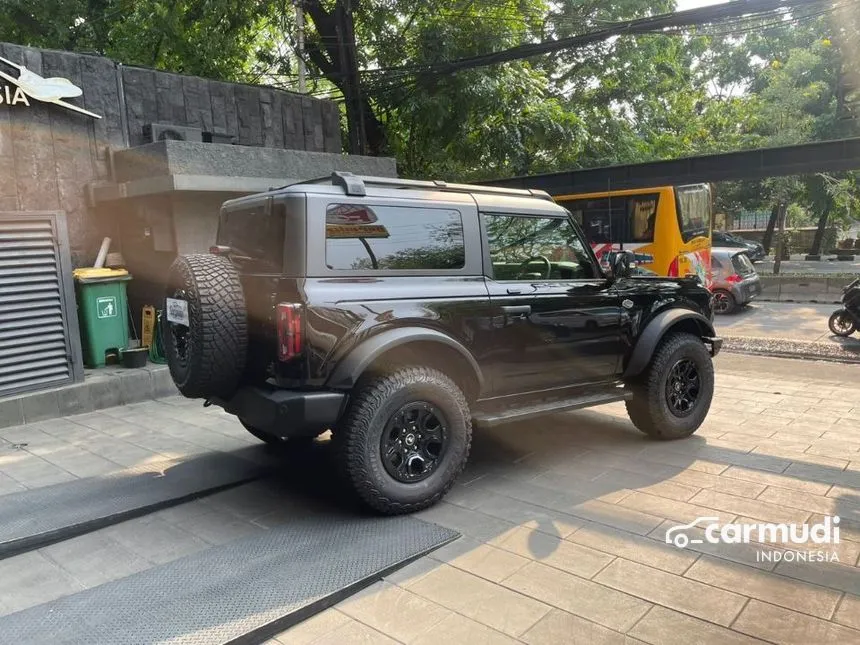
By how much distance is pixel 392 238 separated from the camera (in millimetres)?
4047

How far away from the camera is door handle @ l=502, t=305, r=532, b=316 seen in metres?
4.33

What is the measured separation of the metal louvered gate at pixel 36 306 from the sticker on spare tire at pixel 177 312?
9.44 ft

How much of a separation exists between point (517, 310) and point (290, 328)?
5.31ft

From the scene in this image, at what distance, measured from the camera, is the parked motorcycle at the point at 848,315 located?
10.4 meters

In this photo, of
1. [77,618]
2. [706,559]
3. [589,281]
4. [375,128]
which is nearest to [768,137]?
[375,128]

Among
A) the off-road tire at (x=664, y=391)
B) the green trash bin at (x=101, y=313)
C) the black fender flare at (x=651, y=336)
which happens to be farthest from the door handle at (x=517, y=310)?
the green trash bin at (x=101, y=313)

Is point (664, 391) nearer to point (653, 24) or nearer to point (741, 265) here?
point (653, 24)

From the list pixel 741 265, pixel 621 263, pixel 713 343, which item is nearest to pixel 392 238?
pixel 621 263

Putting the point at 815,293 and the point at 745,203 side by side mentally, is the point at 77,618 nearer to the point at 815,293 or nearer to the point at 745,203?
the point at 815,293

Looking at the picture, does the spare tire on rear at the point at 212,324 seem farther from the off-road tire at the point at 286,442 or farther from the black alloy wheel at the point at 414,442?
the off-road tire at the point at 286,442

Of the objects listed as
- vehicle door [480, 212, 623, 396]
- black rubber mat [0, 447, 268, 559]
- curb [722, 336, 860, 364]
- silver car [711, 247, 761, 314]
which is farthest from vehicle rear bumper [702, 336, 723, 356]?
silver car [711, 247, 761, 314]

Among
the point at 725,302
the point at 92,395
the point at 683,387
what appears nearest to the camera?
the point at 683,387

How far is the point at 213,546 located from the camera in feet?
11.5

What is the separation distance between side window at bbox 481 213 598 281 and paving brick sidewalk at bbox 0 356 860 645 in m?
1.41
